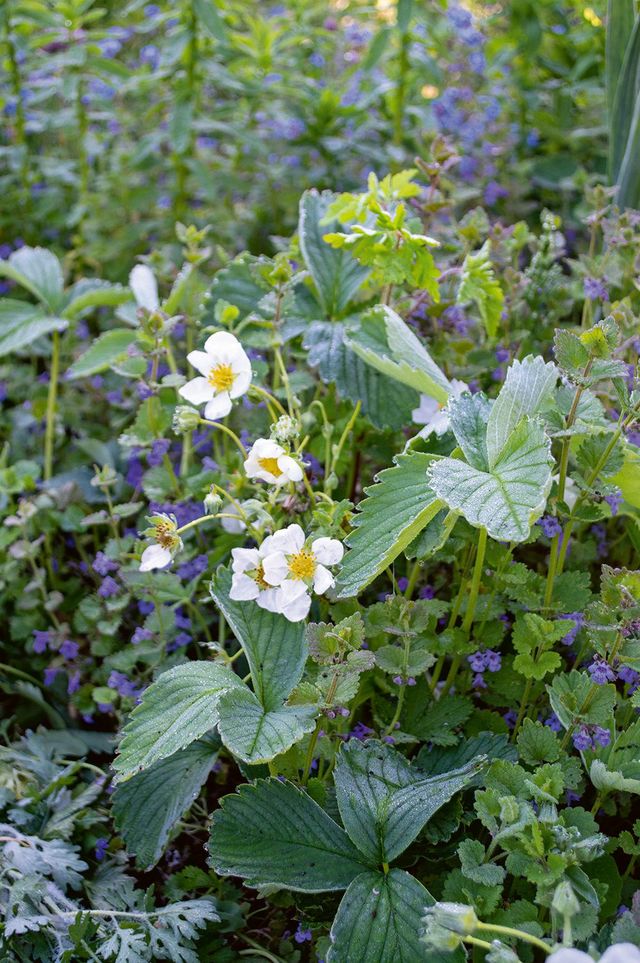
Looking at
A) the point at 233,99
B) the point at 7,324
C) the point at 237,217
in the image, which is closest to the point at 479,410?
the point at 7,324

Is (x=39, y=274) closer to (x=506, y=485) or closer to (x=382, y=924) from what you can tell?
(x=506, y=485)

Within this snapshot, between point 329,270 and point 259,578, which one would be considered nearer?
point 259,578

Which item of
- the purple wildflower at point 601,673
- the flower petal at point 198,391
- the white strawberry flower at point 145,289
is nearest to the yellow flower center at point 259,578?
the flower petal at point 198,391

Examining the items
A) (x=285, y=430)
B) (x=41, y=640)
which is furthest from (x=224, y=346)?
(x=41, y=640)

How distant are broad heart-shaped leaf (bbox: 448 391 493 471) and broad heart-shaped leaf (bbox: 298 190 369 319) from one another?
363mm

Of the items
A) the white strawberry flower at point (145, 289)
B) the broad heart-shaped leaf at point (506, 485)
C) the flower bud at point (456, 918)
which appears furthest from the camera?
the white strawberry flower at point (145, 289)

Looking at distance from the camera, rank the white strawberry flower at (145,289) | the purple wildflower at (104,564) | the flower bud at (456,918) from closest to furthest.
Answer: the flower bud at (456,918), the purple wildflower at (104,564), the white strawberry flower at (145,289)

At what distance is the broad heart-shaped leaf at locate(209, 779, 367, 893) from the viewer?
0.90 metres

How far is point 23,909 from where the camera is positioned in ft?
3.24

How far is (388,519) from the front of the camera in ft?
3.06

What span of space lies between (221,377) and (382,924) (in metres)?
0.60

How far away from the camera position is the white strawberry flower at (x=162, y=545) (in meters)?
0.96

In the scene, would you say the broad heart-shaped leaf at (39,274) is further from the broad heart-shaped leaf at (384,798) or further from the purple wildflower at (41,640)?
the broad heart-shaped leaf at (384,798)

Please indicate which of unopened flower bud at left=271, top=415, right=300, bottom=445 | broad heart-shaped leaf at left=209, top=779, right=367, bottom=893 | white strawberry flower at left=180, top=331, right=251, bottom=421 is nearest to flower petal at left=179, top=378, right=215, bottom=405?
white strawberry flower at left=180, top=331, right=251, bottom=421
